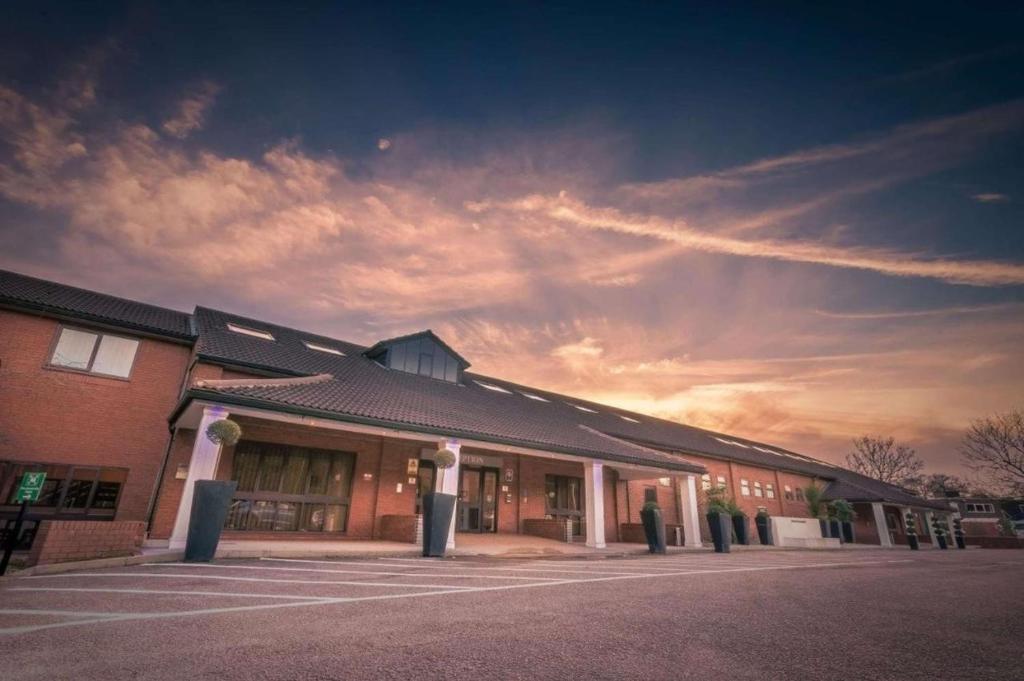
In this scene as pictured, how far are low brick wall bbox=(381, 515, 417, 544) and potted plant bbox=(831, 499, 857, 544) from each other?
25.8 metres

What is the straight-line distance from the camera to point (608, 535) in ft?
64.4

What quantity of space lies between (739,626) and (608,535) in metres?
16.6

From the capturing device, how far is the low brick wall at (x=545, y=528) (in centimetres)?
1609

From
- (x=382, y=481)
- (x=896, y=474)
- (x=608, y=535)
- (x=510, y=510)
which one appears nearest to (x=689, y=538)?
(x=608, y=535)

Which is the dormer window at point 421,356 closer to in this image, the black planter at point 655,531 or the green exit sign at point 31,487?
the black planter at point 655,531

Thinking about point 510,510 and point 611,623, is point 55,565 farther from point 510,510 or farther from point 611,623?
point 510,510

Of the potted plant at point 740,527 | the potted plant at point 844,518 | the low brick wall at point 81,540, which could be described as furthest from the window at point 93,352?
the potted plant at point 844,518

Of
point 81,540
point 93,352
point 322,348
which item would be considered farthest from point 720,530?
point 93,352

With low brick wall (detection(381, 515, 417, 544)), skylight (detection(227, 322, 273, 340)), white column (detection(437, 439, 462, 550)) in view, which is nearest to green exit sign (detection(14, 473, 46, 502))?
white column (detection(437, 439, 462, 550))

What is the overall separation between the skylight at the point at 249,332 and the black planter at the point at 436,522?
946 cm

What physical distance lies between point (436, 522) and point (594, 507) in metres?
6.40

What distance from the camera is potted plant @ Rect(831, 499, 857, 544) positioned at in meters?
27.1

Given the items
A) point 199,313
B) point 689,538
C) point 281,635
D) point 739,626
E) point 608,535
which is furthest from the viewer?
point 608,535

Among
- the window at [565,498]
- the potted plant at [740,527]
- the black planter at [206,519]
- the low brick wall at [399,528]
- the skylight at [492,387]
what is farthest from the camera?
the potted plant at [740,527]
